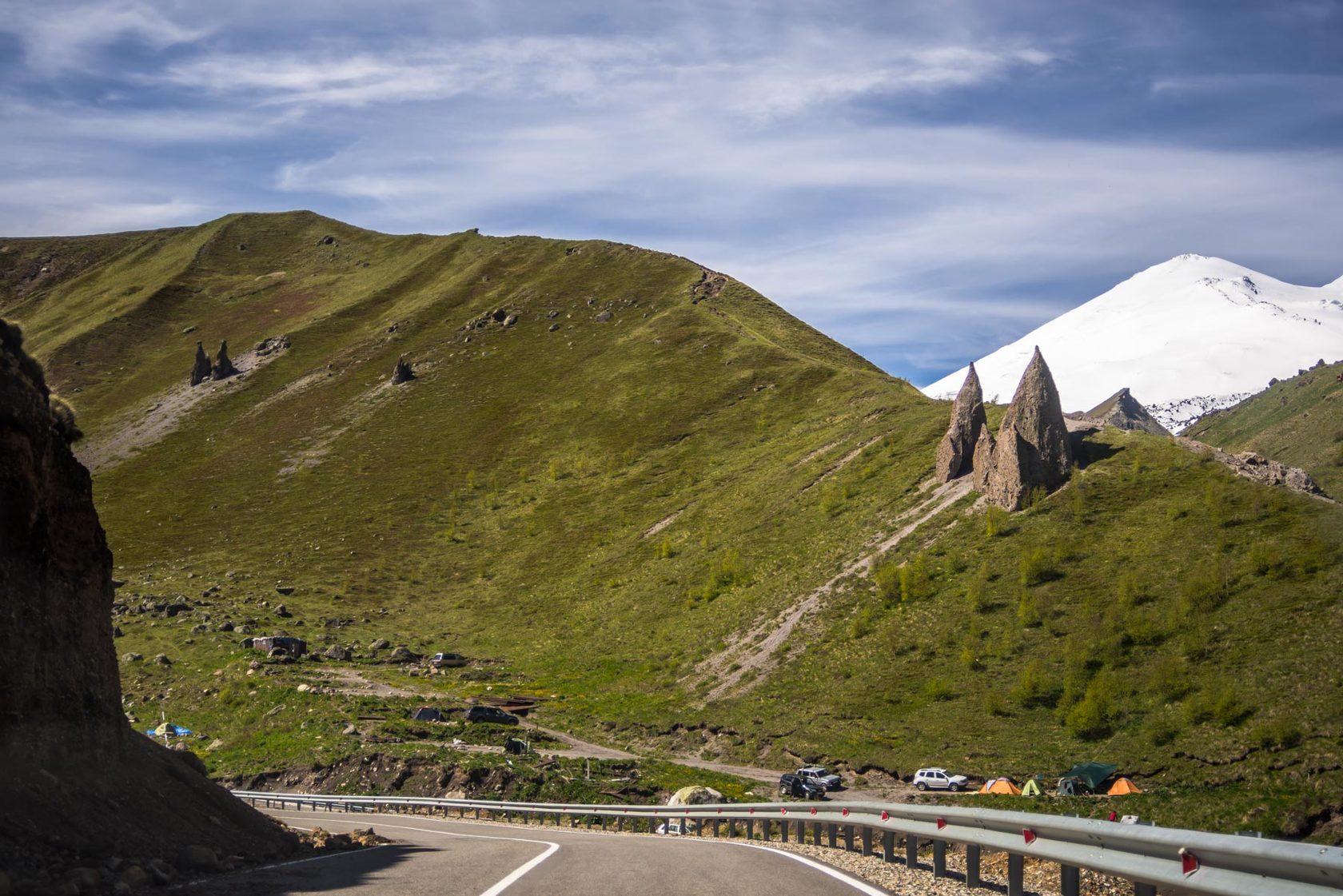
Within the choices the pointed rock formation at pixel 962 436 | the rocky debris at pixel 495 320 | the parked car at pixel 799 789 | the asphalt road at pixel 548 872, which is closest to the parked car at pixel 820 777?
the parked car at pixel 799 789

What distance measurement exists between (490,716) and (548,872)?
47437 mm

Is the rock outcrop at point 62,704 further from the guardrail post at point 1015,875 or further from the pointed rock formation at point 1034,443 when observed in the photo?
the pointed rock formation at point 1034,443

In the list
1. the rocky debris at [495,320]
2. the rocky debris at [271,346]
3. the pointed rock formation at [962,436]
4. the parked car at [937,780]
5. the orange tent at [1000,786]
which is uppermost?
the rocky debris at [495,320]

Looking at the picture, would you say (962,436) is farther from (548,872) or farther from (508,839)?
(548,872)

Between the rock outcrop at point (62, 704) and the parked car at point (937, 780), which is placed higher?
the rock outcrop at point (62, 704)

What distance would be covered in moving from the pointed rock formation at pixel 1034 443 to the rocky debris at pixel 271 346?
129 metres

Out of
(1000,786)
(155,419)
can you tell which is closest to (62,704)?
(1000,786)

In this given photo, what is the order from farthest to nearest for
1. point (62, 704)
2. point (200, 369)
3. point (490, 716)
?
point (200, 369)
point (490, 716)
point (62, 704)

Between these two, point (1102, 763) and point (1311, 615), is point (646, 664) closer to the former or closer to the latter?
point (1102, 763)

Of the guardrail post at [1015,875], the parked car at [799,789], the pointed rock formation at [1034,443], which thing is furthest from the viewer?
the pointed rock formation at [1034,443]

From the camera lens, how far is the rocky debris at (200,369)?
15638 cm

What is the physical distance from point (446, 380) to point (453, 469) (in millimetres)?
24333

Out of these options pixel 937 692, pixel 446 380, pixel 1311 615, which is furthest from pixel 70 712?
pixel 446 380

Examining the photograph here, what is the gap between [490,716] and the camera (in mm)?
58844
